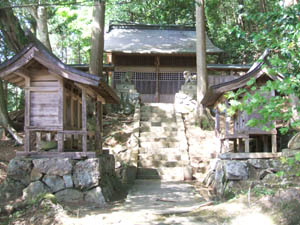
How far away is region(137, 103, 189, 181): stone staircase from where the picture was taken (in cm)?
1134

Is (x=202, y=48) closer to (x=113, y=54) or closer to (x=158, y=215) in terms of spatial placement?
(x=113, y=54)

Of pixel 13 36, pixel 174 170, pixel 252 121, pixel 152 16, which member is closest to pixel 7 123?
pixel 13 36

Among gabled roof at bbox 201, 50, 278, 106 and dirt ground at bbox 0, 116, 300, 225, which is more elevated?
gabled roof at bbox 201, 50, 278, 106

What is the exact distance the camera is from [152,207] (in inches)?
273

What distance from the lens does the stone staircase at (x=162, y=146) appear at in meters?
11.3

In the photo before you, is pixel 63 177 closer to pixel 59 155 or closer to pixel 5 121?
pixel 59 155

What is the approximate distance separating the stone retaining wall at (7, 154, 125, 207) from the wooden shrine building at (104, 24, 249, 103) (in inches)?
516

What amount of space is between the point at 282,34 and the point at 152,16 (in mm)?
24156

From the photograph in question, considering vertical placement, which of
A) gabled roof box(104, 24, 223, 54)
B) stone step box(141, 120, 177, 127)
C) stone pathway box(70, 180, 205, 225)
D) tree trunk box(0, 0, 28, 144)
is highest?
gabled roof box(104, 24, 223, 54)

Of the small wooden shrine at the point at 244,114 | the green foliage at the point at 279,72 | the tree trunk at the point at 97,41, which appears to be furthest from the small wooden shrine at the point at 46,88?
the tree trunk at the point at 97,41

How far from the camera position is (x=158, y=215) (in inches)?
246

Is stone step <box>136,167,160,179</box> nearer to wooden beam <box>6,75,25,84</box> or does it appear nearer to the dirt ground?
the dirt ground

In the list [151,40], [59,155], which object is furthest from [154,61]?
[59,155]

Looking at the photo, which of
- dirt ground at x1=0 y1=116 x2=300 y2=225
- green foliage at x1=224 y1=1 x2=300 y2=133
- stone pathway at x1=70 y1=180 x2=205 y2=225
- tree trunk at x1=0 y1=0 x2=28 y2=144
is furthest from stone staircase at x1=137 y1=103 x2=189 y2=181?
green foliage at x1=224 y1=1 x2=300 y2=133
